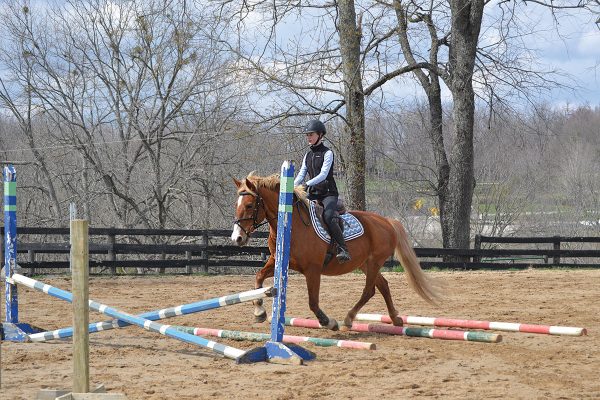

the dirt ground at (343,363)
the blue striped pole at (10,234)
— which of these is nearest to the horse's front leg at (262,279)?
the dirt ground at (343,363)

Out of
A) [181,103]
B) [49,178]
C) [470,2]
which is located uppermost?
[470,2]

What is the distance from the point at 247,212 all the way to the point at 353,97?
538 inches

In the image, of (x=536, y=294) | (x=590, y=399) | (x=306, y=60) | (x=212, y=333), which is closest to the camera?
(x=590, y=399)

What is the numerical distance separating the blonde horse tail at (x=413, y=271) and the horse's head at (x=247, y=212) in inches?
96.2

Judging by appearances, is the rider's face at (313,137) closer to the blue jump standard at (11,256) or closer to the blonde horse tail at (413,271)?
Result: the blonde horse tail at (413,271)

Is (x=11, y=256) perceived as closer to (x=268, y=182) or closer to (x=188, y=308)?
(x=188, y=308)

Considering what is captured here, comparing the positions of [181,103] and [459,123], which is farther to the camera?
[181,103]

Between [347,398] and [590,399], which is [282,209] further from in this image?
[590,399]

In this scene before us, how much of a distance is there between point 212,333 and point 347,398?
2982mm

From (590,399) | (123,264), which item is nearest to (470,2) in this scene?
(123,264)

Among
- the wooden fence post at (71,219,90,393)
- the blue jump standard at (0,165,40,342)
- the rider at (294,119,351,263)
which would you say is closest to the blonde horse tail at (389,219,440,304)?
the rider at (294,119,351,263)

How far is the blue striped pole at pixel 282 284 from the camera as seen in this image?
7865 millimetres

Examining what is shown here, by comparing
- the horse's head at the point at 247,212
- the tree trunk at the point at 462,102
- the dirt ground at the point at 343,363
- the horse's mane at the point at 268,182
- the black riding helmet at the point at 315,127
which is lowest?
the dirt ground at the point at 343,363

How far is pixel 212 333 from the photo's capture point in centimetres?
887
